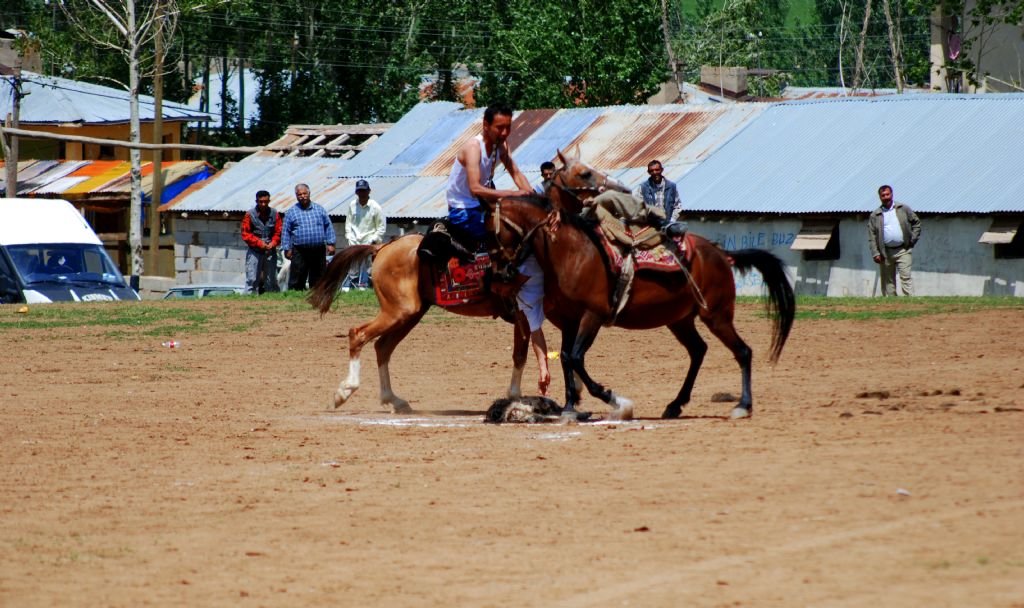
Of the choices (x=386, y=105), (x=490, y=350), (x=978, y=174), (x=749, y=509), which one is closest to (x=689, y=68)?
(x=386, y=105)

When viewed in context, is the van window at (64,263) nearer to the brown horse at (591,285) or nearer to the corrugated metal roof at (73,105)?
the brown horse at (591,285)

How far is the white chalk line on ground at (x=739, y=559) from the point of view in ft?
19.7

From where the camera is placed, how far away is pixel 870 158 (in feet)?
93.7

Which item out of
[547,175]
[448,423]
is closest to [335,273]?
[448,423]

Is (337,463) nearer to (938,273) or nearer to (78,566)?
(78,566)

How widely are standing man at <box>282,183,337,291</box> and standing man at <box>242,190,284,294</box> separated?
0.75 meters

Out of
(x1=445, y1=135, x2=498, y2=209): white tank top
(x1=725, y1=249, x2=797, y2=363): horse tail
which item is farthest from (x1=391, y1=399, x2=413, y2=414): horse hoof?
(x1=725, y1=249, x2=797, y2=363): horse tail

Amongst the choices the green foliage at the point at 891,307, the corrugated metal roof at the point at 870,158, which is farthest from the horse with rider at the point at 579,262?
the corrugated metal roof at the point at 870,158

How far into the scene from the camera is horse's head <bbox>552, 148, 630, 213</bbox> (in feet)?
35.1

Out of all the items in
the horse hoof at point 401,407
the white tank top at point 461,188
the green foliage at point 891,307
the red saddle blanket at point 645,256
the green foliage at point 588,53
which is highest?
the green foliage at point 588,53

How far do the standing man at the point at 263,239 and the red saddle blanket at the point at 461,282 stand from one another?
1137 centimetres

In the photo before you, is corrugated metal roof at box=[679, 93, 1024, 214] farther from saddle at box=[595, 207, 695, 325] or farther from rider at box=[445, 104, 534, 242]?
rider at box=[445, 104, 534, 242]

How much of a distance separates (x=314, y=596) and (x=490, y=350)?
35.7 feet

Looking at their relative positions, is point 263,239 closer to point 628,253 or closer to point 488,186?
point 488,186
